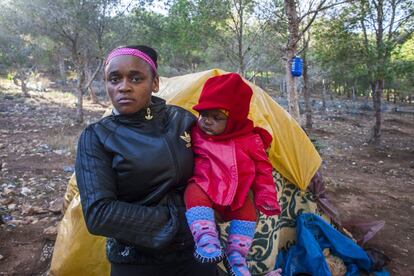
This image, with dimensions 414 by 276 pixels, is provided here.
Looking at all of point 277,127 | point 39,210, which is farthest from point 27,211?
point 277,127

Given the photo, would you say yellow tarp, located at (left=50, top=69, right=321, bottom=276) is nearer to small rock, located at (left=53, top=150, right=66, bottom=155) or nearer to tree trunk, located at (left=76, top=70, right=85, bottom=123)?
small rock, located at (left=53, top=150, right=66, bottom=155)

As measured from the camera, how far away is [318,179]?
347 cm

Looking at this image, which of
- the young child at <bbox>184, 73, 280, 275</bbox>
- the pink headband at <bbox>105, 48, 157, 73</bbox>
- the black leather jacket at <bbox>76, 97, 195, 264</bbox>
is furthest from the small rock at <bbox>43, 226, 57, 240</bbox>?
the pink headband at <bbox>105, 48, 157, 73</bbox>

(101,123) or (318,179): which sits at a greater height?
(101,123)

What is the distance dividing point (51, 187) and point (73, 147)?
286 cm

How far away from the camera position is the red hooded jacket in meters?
1.58

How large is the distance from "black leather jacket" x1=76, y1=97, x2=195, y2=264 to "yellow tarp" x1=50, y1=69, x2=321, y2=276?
1.34 m

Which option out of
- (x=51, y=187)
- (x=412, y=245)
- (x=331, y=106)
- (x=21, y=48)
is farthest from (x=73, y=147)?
(x=331, y=106)

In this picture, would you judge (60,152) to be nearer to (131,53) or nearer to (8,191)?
(8,191)

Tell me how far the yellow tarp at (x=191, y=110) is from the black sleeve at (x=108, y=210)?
59.7 inches

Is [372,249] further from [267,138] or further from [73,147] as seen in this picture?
[73,147]

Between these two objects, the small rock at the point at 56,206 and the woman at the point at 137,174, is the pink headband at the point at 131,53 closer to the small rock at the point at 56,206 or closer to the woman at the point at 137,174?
the woman at the point at 137,174

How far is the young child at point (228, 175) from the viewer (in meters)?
1.49

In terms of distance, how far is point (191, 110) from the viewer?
2.98m
